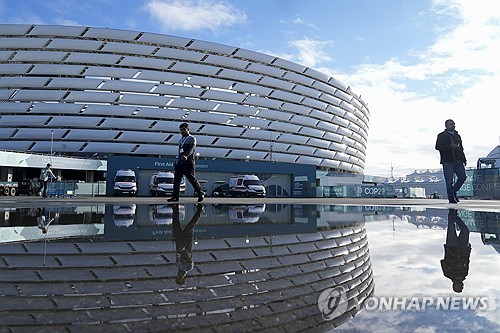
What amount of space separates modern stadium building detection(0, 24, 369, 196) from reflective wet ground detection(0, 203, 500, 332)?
3722 cm

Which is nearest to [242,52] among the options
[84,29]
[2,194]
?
[84,29]

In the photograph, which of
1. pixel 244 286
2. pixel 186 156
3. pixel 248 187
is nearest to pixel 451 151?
pixel 186 156

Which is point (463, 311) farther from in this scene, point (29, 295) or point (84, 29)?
point (84, 29)

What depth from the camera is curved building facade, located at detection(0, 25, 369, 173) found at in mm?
36625

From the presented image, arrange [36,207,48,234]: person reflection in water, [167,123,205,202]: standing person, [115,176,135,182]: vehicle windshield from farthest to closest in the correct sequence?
[115,176,135,182]: vehicle windshield < [167,123,205,202]: standing person < [36,207,48,234]: person reflection in water

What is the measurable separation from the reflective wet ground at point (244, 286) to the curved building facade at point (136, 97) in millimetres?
37501

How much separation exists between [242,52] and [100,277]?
154ft

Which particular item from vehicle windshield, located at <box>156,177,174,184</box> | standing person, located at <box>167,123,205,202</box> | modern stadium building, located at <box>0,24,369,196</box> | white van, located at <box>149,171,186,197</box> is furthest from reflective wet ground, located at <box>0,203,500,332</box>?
modern stadium building, located at <box>0,24,369,196</box>

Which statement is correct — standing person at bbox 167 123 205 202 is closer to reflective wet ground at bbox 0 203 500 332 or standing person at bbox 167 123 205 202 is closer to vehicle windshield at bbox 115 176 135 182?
reflective wet ground at bbox 0 203 500 332

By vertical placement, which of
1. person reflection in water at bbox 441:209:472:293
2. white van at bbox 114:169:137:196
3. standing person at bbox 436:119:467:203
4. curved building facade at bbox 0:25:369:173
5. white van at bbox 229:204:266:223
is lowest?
white van at bbox 229:204:266:223

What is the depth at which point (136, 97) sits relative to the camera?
38.1 meters

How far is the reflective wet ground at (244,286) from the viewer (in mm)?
1016

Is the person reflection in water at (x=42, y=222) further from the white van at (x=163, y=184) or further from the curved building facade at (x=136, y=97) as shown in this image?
the curved building facade at (x=136, y=97)

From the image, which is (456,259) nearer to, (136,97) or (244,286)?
(244,286)
